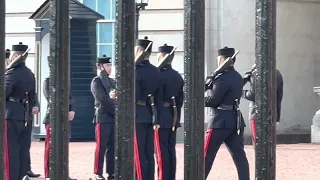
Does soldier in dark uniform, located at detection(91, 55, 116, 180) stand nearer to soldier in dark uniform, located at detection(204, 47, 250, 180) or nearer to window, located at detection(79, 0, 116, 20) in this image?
soldier in dark uniform, located at detection(204, 47, 250, 180)

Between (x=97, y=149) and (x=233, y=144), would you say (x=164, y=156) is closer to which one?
(x=233, y=144)

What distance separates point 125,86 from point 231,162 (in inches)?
374

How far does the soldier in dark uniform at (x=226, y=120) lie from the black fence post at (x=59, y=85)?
16.3 feet

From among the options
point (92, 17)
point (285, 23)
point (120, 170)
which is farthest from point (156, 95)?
point (285, 23)

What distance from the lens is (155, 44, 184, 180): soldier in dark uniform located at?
32.8 ft

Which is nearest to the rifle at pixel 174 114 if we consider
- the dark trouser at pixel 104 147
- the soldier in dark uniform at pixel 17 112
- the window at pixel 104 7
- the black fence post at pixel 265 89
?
Answer: the dark trouser at pixel 104 147

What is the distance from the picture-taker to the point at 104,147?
436 inches

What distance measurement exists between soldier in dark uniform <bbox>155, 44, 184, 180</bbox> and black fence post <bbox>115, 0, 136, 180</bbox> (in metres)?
5.16

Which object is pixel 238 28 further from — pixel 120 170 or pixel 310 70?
pixel 120 170

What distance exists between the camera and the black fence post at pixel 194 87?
4.61m

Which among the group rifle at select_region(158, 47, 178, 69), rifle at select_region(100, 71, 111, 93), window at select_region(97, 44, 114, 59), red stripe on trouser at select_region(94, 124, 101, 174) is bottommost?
red stripe on trouser at select_region(94, 124, 101, 174)

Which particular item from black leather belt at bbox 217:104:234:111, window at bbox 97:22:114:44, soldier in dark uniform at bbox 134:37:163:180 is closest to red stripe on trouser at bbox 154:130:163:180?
soldier in dark uniform at bbox 134:37:163:180

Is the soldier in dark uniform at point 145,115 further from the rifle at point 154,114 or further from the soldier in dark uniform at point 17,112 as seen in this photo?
the soldier in dark uniform at point 17,112

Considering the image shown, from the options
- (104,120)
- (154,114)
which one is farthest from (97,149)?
(154,114)
